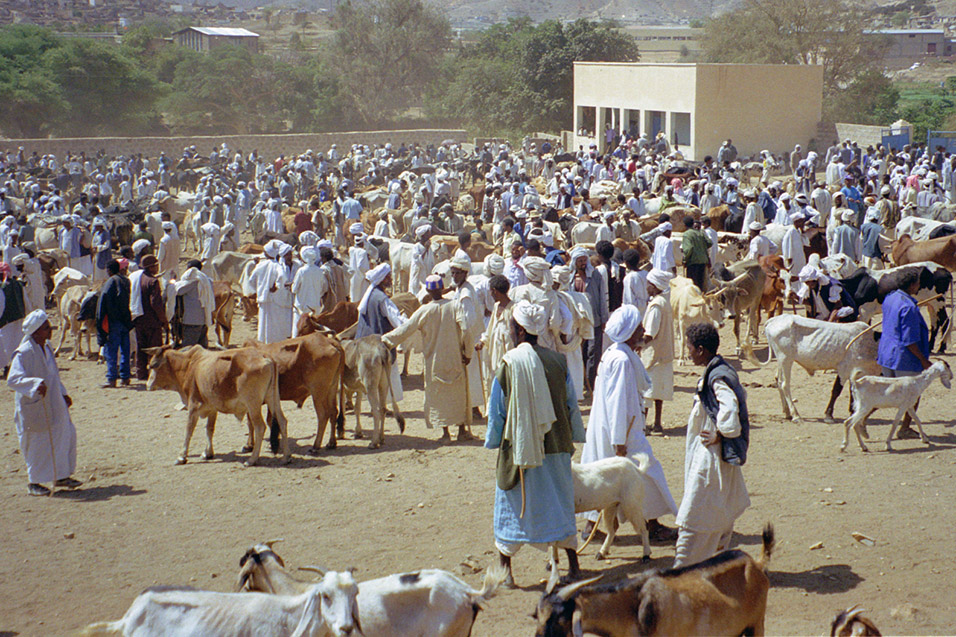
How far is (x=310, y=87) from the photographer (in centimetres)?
5794

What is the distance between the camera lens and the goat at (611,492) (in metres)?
5.71

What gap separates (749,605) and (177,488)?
498 centimetres

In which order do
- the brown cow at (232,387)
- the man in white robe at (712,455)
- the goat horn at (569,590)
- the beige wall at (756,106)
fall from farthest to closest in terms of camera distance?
the beige wall at (756,106)
the brown cow at (232,387)
the man in white robe at (712,455)
the goat horn at (569,590)

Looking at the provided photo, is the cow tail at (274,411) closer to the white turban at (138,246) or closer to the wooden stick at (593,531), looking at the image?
the wooden stick at (593,531)

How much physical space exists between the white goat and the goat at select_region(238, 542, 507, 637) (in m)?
0.31

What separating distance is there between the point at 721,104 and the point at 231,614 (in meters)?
32.5

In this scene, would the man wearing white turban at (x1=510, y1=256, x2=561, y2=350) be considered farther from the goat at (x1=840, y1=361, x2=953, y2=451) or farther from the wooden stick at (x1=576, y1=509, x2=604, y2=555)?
the goat at (x1=840, y1=361, x2=953, y2=451)

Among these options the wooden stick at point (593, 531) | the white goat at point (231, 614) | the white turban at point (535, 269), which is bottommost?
the wooden stick at point (593, 531)

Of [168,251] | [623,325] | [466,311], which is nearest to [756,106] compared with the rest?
[168,251]

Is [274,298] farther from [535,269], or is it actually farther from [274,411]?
[535,269]

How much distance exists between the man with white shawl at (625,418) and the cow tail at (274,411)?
3.02 meters

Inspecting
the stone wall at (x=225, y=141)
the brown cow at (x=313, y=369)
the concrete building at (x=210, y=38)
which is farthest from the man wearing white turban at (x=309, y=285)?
the concrete building at (x=210, y=38)

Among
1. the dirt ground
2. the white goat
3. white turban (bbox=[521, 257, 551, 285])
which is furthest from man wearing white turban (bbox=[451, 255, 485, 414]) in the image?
the white goat

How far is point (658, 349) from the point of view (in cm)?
855
